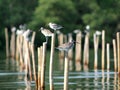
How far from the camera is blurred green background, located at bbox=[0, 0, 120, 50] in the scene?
99750mm

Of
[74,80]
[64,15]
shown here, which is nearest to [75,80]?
[74,80]

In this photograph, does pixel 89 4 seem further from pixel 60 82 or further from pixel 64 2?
pixel 60 82

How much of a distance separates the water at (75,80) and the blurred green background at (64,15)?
144ft

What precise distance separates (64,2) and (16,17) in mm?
7529

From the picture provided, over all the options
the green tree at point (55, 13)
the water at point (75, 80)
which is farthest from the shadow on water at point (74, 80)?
the green tree at point (55, 13)

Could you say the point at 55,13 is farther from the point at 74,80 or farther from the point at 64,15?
the point at 74,80

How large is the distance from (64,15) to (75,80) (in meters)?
55.8

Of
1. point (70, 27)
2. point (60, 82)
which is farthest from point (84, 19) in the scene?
point (60, 82)

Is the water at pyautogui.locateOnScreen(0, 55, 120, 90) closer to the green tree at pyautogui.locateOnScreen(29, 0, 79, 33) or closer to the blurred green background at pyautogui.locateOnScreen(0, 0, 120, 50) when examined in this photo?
the green tree at pyautogui.locateOnScreen(29, 0, 79, 33)

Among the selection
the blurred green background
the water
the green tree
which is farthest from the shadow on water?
the blurred green background

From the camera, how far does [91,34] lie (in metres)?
97.1

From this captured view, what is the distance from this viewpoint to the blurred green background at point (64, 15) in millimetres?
99750

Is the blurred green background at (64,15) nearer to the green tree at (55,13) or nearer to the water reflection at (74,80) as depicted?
the green tree at (55,13)

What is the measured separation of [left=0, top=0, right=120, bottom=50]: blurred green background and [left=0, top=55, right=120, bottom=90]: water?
144 ft
